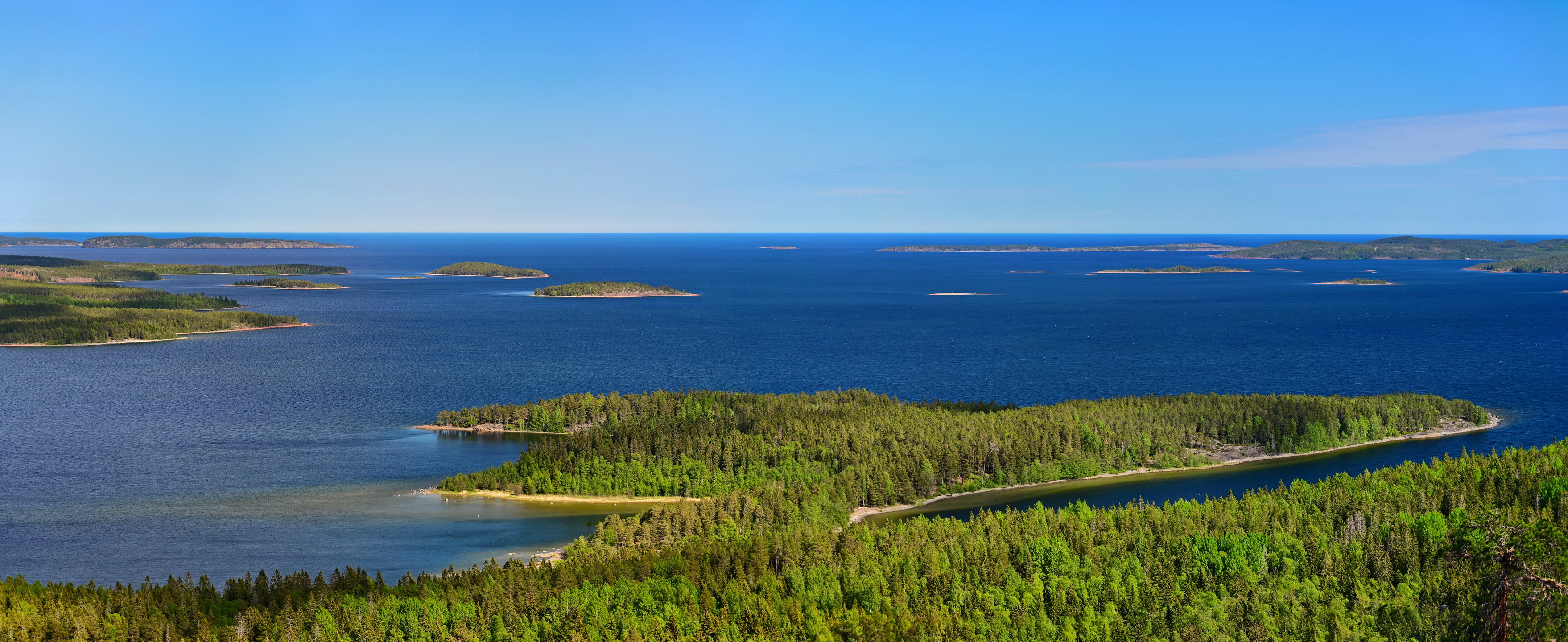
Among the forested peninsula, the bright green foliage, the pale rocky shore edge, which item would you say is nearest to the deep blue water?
the pale rocky shore edge

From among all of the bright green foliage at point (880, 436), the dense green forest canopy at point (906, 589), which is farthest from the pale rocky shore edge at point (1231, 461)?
the dense green forest canopy at point (906, 589)

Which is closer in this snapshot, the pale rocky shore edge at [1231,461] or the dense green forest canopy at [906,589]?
the dense green forest canopy at [906,589]

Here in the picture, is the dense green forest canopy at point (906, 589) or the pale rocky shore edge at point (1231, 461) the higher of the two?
the dense green forest canopy at point (906, 589)

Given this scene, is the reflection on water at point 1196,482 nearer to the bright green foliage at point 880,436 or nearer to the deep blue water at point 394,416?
the deep blue water at point 394,416

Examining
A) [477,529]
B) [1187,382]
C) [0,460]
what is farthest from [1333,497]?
[0,460]

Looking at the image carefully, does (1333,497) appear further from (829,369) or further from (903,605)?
(829,369)

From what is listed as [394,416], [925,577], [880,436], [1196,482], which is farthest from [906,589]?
[394,416]
